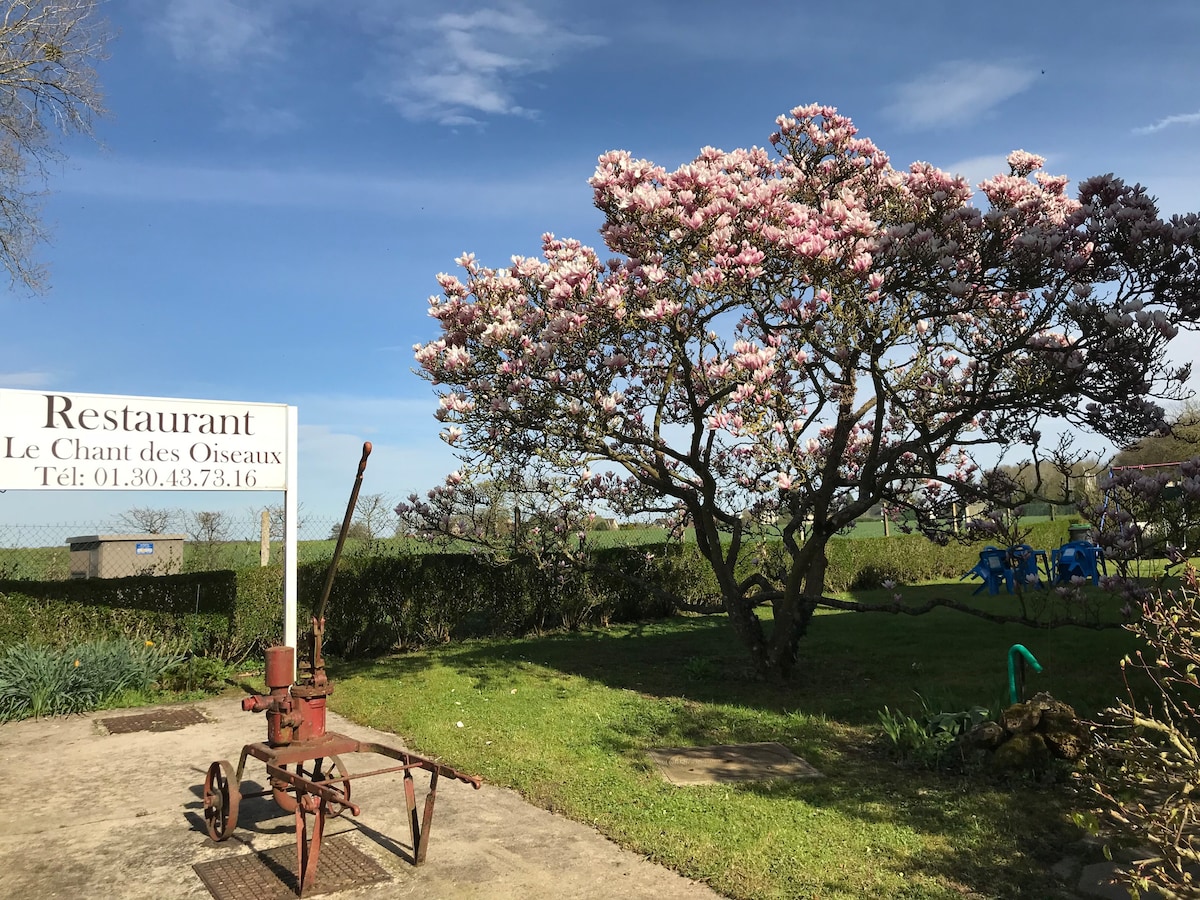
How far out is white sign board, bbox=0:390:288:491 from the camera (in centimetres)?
834

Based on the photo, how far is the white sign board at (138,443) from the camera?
8.34m

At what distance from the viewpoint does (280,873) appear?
4426 mm

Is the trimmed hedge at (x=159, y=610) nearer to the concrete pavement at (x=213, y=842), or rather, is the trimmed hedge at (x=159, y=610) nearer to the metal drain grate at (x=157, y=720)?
the metal drain grate at (x=157, y=720)

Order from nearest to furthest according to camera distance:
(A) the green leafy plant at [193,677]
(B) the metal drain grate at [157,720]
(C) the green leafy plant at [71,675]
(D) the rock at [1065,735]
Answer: (D) the rock at [1065,735] < (B) the metal drain grate at [157,720] < (C) the green leafy plant at [71,675] < (A) the green leafy plant at [193,677]

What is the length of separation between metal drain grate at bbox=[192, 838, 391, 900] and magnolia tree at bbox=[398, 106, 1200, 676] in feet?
14.1

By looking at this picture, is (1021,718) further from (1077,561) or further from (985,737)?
(1077,561)

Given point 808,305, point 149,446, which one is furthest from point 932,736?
point 149,446

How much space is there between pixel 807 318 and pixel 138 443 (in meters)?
6.92

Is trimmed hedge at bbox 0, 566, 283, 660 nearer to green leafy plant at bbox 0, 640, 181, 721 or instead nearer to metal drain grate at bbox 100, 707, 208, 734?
green leafy plant at bbox 0, 640, 181, 721

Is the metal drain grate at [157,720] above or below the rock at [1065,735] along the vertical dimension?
below

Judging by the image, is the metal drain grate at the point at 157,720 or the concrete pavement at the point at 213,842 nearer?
the concrete pavement at the point at 213,842

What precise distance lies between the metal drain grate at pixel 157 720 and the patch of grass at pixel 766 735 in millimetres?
1397

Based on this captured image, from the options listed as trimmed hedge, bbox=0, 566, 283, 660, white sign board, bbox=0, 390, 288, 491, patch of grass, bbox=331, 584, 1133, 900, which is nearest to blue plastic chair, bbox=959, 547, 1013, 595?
patch of grass, bbox=331, 584, 1133, 900

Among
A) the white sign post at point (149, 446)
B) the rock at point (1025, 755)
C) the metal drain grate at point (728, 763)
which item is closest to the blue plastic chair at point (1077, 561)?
the rock at point (1025, 755)
